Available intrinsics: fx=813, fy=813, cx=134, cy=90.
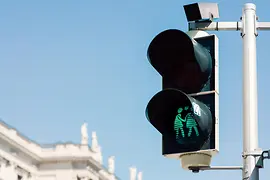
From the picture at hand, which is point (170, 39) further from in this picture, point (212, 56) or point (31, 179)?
point (31, 179)

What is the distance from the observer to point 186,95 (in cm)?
429

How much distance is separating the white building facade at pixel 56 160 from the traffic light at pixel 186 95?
5122cm

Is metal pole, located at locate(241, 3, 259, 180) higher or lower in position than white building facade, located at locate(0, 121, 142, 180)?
lower

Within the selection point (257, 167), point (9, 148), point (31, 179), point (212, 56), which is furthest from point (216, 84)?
point (31, 179)

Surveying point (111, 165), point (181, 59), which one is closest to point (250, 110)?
point (181, 59)

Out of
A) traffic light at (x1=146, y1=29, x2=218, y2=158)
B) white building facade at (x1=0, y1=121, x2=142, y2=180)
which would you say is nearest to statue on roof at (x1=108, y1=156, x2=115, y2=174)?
white building facade at (x1=0, y1=121, x2=142, y2=180)

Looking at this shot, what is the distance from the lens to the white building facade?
56438 millimetres

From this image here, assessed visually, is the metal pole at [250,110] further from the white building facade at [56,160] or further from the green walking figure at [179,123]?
the white building facade at [56,160]

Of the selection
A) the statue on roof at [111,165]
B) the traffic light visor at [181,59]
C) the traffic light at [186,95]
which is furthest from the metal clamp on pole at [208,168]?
the statue on roof at [111,165]

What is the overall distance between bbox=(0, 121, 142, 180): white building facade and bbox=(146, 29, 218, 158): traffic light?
51.2 metres

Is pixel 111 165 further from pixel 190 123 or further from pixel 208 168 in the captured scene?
pixel 190 123

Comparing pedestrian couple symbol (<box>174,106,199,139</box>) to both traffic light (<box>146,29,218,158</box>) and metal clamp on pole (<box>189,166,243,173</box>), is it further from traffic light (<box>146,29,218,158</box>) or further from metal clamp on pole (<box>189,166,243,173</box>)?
metal clamp on pole (<box>189,166,243,173</box>)

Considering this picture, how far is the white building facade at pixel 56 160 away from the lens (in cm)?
5644

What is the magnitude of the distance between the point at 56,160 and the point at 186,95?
57.9 meters
